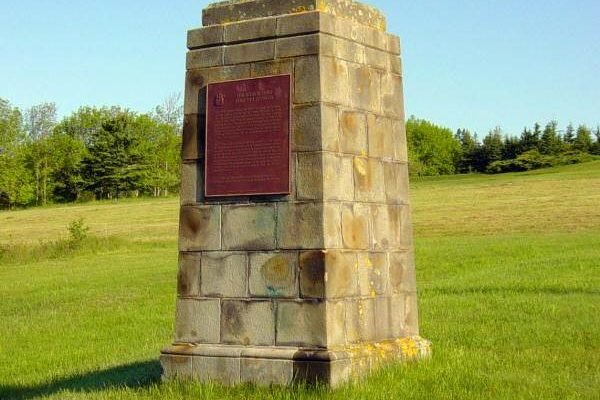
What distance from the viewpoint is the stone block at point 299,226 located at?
8711 mm

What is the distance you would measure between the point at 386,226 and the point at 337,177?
108 cm

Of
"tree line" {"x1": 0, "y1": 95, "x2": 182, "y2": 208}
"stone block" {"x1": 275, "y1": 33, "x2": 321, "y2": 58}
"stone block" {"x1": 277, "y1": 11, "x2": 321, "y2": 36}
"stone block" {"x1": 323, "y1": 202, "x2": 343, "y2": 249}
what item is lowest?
"stone block" {"x1": 323, "y1": 202, "x2": 343, "y2": 249}

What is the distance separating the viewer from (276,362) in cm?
873

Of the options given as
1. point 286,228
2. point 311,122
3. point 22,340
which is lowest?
point 22,340

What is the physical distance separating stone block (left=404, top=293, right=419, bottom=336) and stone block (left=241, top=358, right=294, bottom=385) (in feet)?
6.03

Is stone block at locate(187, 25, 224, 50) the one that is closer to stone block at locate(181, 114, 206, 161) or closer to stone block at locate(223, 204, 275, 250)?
stone block at locate(181, 114, 206, 161)

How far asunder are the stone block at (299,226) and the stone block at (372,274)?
27.3 inches

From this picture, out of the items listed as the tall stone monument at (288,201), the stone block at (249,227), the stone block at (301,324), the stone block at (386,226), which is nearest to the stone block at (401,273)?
the tall stone monument at (288,201)

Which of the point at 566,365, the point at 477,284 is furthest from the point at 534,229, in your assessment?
the point at 566,365

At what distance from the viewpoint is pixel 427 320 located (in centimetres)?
1441

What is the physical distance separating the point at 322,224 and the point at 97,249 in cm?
3575

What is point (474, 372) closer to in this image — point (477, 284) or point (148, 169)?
point (477, 284)

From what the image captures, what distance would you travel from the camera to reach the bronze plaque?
896cm

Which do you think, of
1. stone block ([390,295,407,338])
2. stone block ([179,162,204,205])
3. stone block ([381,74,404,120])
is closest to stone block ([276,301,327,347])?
stone block ([390,295,407,338])
